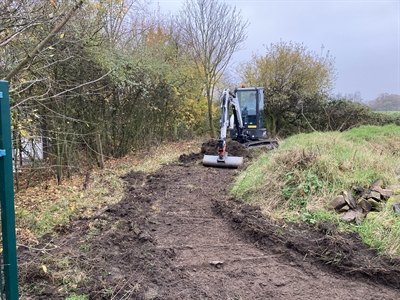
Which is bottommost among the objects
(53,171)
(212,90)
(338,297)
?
(338,297)

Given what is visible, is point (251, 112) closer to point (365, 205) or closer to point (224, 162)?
point (224, 162)

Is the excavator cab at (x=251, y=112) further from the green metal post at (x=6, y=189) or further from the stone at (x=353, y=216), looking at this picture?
the green metal post at (x=6, y=189)

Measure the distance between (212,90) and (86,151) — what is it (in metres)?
8.65

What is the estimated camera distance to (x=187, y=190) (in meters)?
6.67

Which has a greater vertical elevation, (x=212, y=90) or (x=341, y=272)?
(x=212, y=90)

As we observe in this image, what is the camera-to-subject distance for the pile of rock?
14.5 ft

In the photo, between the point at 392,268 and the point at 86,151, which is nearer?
the point at 392,268

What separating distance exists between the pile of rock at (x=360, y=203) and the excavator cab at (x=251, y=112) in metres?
7.23

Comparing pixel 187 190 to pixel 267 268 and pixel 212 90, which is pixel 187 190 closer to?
pixel 267 268

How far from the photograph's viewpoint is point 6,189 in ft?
5.75

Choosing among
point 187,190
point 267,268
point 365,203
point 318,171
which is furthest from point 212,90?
point 267,268

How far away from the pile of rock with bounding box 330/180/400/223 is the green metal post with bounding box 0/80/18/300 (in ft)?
13.7

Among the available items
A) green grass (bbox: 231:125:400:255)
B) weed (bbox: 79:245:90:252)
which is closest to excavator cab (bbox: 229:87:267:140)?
green grass (bbox: 231:125:400:255)

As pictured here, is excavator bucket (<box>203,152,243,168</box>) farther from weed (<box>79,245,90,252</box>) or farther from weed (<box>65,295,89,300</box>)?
weed (<box>65,295,89,300</box>)
